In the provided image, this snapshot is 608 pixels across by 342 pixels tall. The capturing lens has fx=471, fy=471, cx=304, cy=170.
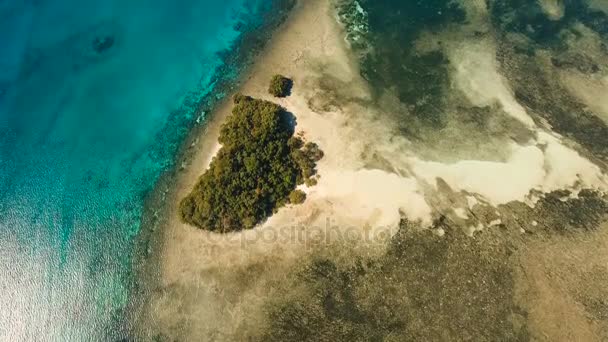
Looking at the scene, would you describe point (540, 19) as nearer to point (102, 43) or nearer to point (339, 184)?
point (339, 184)

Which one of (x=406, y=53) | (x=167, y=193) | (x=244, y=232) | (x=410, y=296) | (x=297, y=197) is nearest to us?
(x=410, y=296)

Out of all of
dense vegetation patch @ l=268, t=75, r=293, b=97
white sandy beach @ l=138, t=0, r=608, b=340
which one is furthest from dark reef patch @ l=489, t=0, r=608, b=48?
dense vegetation patch @ l=268, t=75, r=293, b=97

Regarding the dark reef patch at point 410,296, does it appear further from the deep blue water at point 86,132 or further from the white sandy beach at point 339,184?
the deep blue water at point 86,132

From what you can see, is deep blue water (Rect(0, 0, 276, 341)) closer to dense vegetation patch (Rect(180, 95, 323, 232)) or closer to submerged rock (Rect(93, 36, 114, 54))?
submerged rock (Rect(93, 36, 114, 54))

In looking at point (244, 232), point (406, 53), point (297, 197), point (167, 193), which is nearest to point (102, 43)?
point (167, 193)

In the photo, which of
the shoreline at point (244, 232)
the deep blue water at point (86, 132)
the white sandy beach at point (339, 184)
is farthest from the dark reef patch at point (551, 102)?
the deep blue water at point (86, 132)
